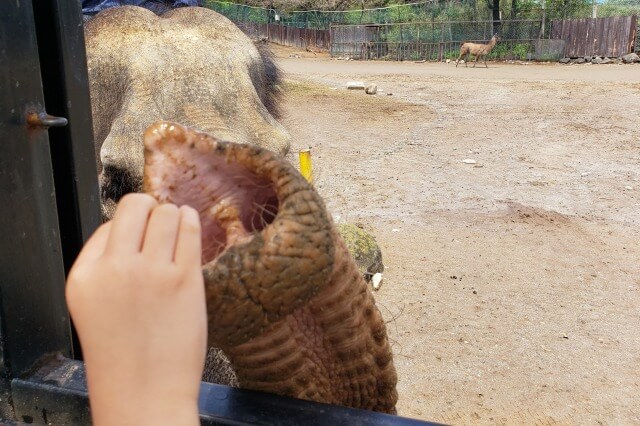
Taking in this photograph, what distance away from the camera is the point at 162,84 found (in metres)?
2.54

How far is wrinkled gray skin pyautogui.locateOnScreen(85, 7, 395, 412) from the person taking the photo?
7.91 ft

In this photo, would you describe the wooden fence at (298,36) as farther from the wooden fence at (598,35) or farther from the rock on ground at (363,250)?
the rock on ground at (363,250)

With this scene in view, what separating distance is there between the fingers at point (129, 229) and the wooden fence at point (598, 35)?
2992 cm

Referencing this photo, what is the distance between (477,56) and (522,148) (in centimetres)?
1983

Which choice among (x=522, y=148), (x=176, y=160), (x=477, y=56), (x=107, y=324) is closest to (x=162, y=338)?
(x=107, y=324)

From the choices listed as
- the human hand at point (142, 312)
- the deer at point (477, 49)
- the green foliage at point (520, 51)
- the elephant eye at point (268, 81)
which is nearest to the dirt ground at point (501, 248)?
the elephant eye at point (268, 81)

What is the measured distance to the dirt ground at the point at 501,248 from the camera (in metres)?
3.83

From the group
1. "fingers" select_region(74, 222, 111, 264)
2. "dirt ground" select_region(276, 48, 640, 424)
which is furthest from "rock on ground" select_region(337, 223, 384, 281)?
"fingers" select_region(74, 222, 111, 264)

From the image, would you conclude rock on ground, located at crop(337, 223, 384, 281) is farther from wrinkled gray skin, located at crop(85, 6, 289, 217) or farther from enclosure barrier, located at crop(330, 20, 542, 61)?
enclosure barrier, located at crop(330, 20, 542, 61)

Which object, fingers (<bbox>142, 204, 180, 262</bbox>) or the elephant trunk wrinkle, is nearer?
fingers (<bbox>142, 204, 180, 262</bbox>)

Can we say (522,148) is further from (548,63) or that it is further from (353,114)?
(548,63)

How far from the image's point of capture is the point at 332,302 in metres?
1.05

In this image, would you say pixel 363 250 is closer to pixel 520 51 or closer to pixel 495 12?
pixel 520 51

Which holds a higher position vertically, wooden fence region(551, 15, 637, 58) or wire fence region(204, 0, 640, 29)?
wire fence region(204, 0, 640, 29)
